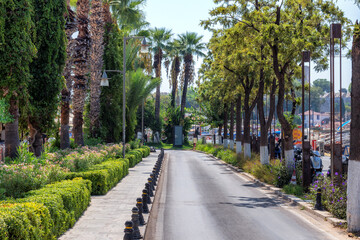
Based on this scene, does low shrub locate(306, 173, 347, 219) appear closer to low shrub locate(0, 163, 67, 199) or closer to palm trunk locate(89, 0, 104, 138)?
low shrub locate(0, 163, 67, 199)

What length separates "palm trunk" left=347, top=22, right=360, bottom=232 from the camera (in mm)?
11664

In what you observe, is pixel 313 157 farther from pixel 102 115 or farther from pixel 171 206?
pixel 102 115

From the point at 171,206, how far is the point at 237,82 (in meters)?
19.7

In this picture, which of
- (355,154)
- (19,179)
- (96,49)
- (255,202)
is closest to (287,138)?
(255,202)

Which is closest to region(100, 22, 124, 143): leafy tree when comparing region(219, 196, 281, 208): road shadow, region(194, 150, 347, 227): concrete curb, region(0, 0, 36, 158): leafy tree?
region(194, 150, 347, 227): concrete curb

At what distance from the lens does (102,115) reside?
39.9 metres

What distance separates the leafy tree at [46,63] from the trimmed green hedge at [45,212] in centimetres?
656

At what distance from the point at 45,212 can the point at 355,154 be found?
7.20 meters

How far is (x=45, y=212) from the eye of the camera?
9203 mm

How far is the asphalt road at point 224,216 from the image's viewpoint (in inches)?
464

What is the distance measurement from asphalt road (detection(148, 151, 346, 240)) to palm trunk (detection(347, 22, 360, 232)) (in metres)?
0.80

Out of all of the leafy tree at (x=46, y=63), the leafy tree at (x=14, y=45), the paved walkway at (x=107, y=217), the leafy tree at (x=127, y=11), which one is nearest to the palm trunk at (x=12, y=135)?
the leafy tree at (x=14, y=45)

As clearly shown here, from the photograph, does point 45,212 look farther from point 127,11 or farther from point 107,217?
point 127,11

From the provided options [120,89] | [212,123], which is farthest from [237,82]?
[212,123]
